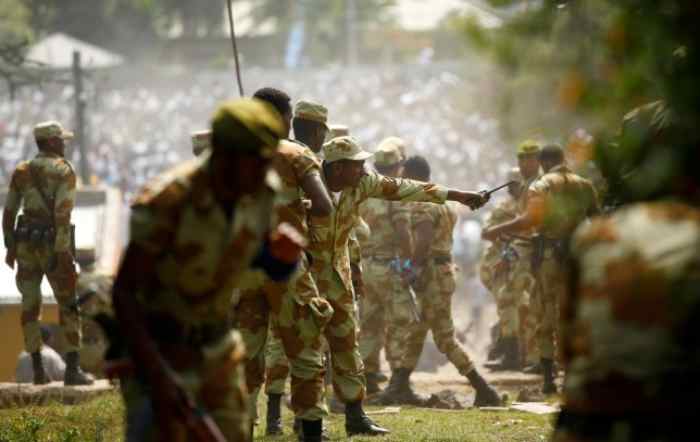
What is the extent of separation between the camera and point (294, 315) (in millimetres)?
8172

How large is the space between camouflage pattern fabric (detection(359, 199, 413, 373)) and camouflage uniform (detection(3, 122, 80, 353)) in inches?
103

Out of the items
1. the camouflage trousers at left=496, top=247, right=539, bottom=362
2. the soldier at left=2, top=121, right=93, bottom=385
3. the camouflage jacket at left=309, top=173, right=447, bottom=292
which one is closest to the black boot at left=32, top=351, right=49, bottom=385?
the soldier at left=2, top=121, right=93, bottom=385

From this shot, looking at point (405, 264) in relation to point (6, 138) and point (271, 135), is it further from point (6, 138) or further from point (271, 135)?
point (6, 138)

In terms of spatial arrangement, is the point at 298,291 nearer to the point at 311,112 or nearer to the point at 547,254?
the point at 311,112

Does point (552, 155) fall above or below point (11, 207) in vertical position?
above

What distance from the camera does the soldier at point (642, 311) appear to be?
437 cm

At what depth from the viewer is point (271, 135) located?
17.1ft

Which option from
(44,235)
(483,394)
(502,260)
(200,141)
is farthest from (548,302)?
(44,235)

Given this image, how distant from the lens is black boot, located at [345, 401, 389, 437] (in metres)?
9.63

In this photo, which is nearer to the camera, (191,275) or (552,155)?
(191,275)

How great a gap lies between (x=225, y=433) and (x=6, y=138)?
127ft

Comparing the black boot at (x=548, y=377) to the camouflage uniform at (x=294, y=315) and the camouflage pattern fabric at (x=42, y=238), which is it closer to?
the camouflage pattern fabric at (x=42, y=238)

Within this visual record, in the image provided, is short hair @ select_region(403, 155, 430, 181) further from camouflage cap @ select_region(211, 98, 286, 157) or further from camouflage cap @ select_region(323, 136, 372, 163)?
camouflage cap @ select_region(211, 98, 286, 157)

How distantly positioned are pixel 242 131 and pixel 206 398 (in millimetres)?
1019
